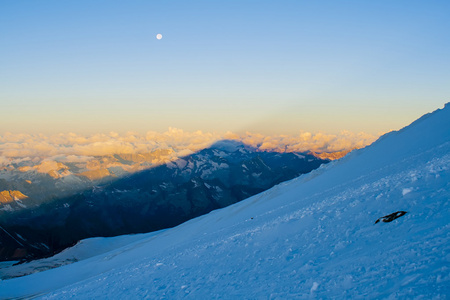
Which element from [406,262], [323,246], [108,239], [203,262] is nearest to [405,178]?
[323,246]

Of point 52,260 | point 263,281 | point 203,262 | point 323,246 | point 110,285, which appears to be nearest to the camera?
point 263,281

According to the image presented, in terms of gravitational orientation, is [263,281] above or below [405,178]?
below

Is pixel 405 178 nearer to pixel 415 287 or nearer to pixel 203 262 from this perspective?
pixel 415 287

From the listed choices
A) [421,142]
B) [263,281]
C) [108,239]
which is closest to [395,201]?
[263,281]

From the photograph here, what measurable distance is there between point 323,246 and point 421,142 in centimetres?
2103

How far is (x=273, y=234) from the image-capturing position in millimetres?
14242

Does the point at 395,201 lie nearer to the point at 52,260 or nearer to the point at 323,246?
the point at 323,246

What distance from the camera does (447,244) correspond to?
23.1ft

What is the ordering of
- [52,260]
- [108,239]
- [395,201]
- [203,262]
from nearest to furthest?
[395,201], [203,262], [52,260], [108,239]

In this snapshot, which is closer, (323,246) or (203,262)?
(323,246)

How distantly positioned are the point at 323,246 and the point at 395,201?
161 inches

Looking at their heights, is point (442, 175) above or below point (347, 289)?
above

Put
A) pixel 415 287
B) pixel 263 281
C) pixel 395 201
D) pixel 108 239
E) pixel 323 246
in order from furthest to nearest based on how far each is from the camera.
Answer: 1. pixel 108 239
2. pixel 395 201
3. pixel 323 246
4. pixel 263 281
5. pixel 415 287

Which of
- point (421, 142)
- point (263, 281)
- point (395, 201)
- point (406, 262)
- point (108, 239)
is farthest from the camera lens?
point (108, 239)
